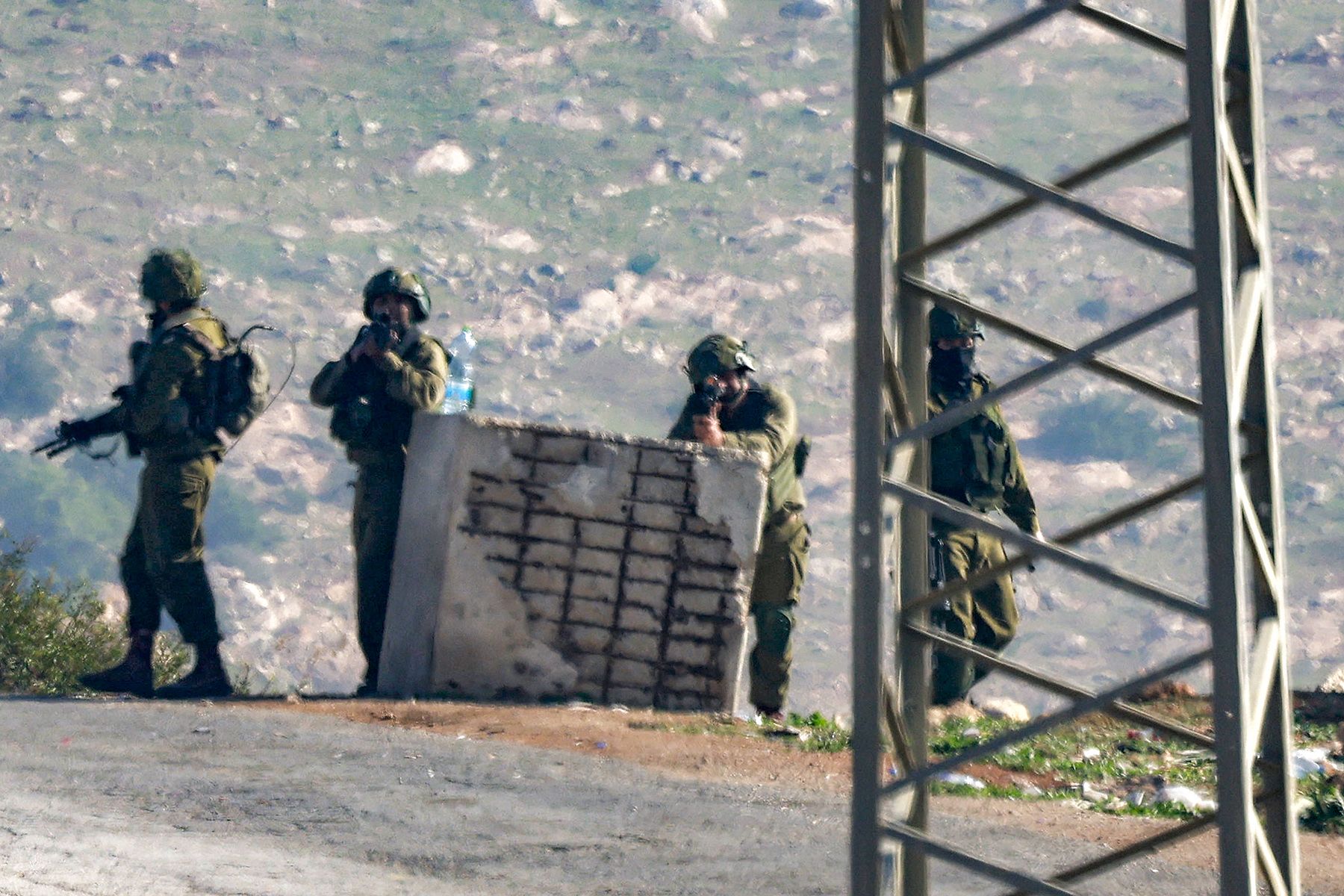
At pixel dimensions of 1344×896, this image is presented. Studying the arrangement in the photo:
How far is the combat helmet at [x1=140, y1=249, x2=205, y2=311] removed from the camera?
921 centimetres

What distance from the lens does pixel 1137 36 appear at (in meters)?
4.61

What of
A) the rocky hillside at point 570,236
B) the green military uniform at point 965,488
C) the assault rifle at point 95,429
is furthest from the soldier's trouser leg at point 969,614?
the rocky hillside at point 570,236

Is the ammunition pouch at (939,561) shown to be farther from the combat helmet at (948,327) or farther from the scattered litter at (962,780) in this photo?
the scattered litter at (962,780)

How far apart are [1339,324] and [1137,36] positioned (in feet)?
330

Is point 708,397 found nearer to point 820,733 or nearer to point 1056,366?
point 820,733

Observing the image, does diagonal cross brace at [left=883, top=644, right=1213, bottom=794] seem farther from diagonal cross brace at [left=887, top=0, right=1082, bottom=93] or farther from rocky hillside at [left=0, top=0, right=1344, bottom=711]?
rocky hillside at [left=0, top=0, right=1344, bottom=711]

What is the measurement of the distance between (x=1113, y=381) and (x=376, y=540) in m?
5.74

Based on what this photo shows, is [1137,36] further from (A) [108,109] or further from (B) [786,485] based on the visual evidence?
(A) [108,109]

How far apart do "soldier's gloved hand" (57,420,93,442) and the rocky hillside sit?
69.4 meters

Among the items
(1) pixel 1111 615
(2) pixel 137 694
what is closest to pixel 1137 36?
(2) pixel 137 694

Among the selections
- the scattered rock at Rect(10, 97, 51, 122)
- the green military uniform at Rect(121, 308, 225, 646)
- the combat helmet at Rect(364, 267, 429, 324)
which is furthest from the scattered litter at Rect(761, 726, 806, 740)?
the scattered rock at Rect(10, 97, 51, 122)

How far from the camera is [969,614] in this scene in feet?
33.2

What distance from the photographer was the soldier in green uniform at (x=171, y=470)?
9.20 meters

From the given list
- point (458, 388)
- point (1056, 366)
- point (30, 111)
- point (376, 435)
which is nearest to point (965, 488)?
point (458, 388)
